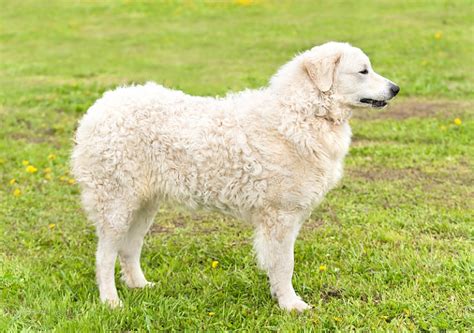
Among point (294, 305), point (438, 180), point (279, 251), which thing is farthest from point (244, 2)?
point (294, 305)

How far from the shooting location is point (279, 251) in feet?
16.4

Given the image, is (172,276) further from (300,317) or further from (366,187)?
(366,187)

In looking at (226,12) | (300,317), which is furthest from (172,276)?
(226,12)

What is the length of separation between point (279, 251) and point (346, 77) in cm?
144

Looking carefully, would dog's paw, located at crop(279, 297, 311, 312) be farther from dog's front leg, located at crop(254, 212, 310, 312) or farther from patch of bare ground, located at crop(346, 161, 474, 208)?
patch of bare ground, located at crop(346, 161, 474, 208)

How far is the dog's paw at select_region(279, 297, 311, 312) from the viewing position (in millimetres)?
4992

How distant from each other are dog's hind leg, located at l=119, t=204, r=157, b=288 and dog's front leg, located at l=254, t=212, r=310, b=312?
104cm

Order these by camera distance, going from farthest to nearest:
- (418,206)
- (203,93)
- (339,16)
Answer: (339,16) → (203,93) → (418,206)

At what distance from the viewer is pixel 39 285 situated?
17.6 ft

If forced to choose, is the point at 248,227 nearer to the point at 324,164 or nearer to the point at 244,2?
the point at 324,164

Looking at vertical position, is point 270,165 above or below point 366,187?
above

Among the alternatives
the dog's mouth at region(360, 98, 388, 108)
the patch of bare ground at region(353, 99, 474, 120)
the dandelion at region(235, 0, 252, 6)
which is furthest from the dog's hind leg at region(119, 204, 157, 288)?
the dandelion at region(235, 0, 252, 6)

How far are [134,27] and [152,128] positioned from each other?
1575cm

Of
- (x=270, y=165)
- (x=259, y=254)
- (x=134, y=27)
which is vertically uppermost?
(x=270, y=165)
